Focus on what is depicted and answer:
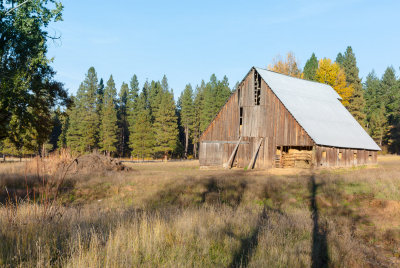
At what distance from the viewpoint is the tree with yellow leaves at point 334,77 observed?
59938 mm

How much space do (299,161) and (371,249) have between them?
2228 centimetres

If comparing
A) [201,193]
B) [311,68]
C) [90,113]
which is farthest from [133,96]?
[201,193]

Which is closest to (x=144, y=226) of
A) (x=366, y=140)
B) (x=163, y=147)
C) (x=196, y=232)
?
(x=196, y=232)

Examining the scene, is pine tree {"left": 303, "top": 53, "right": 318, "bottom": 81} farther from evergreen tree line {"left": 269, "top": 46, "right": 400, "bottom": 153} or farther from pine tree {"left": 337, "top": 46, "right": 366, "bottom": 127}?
pine tree {"left": 337, "top": 46, "right": 366, "bottom": 127}

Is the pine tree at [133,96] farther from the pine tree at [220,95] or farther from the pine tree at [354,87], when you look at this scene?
the pine tree at [354,87]

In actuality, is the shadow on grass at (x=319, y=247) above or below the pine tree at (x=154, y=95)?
below

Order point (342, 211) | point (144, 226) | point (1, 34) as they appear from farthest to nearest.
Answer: point (1, 34) → point (342, 211) → point (144, 226)

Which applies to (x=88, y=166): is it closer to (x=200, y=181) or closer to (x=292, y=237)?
(x=200, y=181)

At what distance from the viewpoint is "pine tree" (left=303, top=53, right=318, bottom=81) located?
235 ft

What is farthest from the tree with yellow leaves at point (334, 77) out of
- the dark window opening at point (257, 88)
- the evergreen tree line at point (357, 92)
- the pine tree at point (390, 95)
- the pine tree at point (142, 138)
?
the pine tree at point (142, 138)

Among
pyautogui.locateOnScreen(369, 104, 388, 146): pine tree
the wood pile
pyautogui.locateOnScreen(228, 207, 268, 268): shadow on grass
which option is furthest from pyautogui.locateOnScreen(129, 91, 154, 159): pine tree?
pyautogui.locateOnScreen(228, 207, 268, 268): shadow on grass

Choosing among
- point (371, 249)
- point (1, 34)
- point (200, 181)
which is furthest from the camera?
point (1, 34)

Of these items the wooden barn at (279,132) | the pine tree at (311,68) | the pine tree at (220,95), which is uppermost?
the pine tree at (311,68)

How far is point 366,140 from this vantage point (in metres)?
36.9
